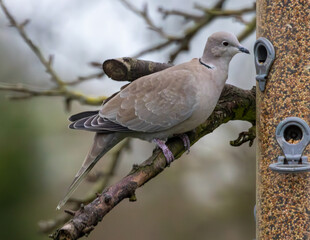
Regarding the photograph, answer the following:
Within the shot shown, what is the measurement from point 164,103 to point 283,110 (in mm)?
913

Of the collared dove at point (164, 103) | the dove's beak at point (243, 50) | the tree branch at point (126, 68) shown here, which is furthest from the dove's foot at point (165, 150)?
the dove's beak at point (243, 50)

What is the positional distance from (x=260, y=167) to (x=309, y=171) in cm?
40

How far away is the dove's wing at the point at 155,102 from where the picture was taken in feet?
14.9

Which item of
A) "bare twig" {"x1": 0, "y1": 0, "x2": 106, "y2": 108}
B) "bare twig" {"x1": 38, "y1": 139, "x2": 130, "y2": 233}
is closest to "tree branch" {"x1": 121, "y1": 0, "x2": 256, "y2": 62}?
"bare twig" {"x1": 0, "y1": 0, "x2": 106, "y2": 108}

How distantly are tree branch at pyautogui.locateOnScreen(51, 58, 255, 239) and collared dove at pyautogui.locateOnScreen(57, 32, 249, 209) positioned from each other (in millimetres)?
122

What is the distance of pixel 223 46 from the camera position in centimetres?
453

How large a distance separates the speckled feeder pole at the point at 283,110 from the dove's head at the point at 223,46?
37 centimetres

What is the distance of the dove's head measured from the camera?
176 inches

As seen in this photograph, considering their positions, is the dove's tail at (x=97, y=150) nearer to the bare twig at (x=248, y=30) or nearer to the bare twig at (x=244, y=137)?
the bare twig at (x=244, y=137)

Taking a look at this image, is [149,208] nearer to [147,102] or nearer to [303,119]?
[147,102]

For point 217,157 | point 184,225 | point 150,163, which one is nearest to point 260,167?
point 150,163

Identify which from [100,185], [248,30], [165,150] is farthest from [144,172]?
[248,30]

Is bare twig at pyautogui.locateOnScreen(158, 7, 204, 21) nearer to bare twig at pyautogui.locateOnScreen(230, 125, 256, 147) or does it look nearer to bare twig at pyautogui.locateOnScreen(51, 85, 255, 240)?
bare twig at pyautogui.locateOnScreen(51, 85, 255, 240)

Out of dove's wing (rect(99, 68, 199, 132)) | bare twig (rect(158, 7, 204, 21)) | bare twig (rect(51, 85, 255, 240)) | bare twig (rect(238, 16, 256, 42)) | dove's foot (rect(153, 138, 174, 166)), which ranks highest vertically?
bare twig (rect(158, 7, 204, 21))
